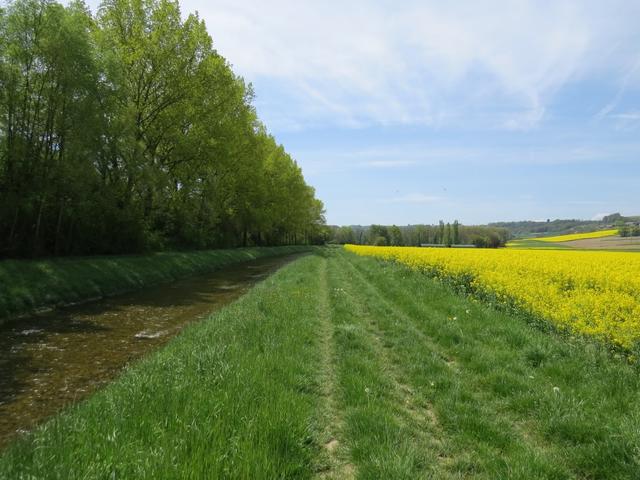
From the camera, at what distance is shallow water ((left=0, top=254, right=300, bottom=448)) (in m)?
5.82

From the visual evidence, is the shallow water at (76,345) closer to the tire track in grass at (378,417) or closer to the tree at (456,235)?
the tire track in grass at (378,417)

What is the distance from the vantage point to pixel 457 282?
15.8 meters

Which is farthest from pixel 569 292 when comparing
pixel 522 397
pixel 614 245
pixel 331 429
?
pixel 614 245

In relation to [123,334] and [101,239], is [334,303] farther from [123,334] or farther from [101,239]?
[101,239]

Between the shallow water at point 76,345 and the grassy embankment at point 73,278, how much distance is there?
0.76 metres

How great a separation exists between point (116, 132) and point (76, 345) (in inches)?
598

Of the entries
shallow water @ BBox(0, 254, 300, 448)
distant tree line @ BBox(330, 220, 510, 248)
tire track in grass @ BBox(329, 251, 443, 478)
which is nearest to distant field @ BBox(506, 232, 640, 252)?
tire track in grass @ BBox(329, 251, 443, 478)

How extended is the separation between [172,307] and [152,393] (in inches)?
357

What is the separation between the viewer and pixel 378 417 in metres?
4.75

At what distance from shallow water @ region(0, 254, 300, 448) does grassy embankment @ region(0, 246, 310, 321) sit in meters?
0.76

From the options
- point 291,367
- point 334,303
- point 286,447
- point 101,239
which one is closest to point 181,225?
point 101,239

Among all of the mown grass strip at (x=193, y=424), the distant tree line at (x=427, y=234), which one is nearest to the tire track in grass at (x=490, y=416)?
the mown grass strip at (x=193, y=424)

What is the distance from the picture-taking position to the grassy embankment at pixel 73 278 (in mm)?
11984

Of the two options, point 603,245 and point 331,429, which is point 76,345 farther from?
point 603,245
